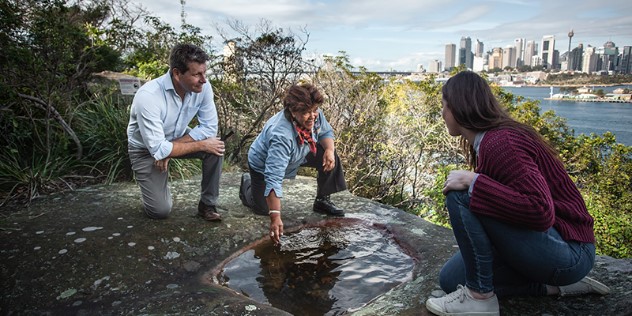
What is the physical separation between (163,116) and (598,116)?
4388 cm

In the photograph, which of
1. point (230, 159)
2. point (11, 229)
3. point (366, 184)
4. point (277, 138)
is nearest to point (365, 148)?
point (366, 184)

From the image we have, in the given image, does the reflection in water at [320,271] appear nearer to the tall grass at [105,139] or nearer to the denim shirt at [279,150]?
the denim shirt at [279,150]

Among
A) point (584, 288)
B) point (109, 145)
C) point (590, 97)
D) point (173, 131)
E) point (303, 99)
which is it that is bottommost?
point (590, 97)

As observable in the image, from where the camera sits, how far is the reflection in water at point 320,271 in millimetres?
2545

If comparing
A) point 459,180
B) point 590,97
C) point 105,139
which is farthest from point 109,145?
point 590,97

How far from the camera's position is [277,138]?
10.3ft

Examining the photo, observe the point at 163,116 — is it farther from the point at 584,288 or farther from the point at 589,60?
the point at 589,60

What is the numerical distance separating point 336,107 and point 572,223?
21.5 feet

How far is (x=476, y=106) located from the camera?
1.97 m

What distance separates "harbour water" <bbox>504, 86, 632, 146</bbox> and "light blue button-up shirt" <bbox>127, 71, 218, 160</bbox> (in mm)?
26498

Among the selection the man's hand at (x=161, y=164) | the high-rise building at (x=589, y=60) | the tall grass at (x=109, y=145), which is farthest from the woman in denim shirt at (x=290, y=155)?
the high-rise building at (x=589, y=60)

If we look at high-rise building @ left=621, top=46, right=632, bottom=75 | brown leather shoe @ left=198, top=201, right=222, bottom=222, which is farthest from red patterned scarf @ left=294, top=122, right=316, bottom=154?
high-rise building @ left=621, top=46, right=632, bottom=75

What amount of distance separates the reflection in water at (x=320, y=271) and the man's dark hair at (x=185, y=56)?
1.56 m

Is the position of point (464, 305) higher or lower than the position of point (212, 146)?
lower
